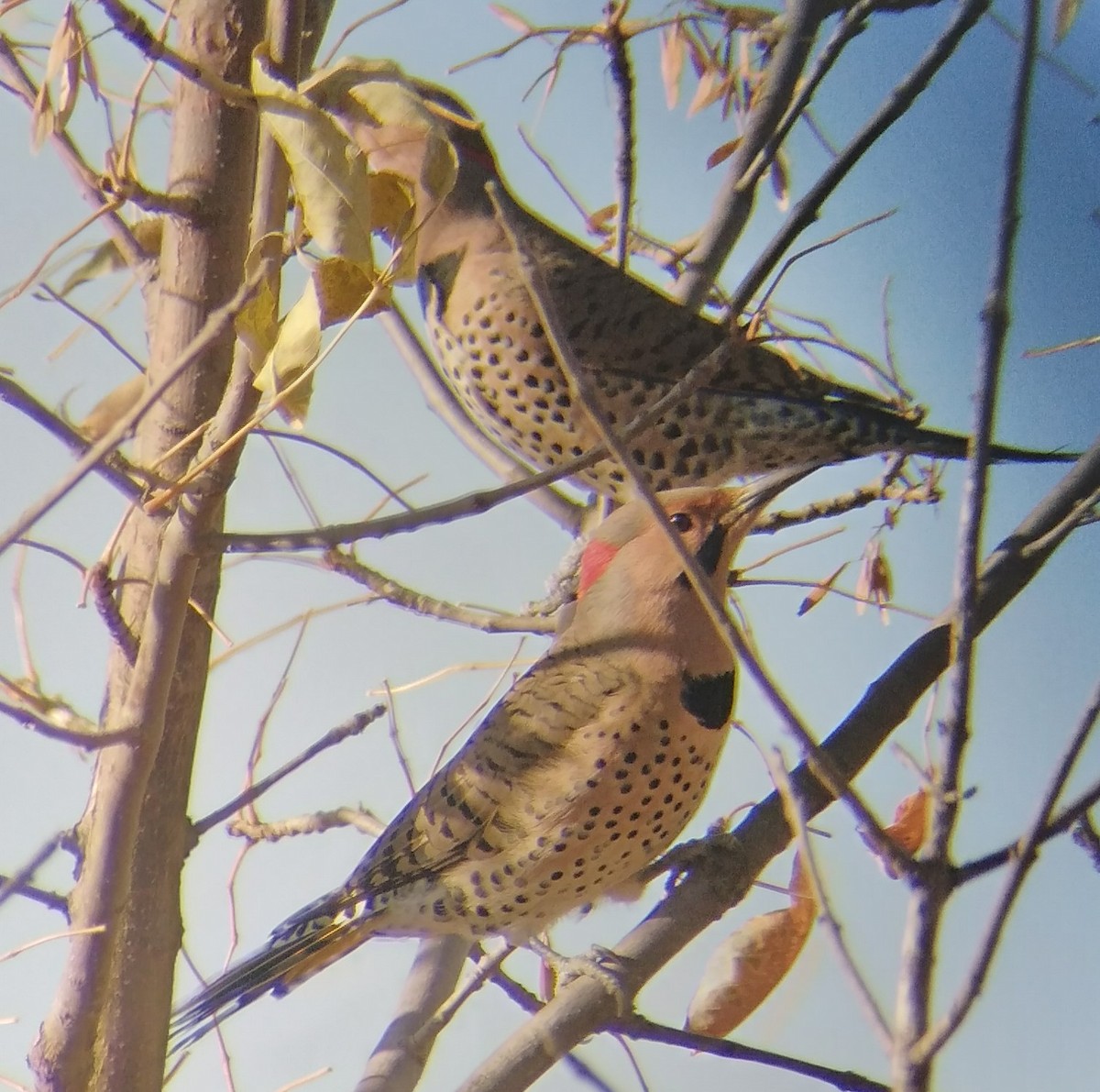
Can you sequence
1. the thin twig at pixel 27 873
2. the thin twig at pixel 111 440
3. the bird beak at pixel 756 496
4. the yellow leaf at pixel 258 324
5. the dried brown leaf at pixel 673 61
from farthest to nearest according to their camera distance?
the dried brown leaf at pixel 673 61
the bird beak at pixel 756 496
the thin twig at pixel 27 873
the yellow leaf at pixel 258 324
the thin twig at pixel 111 440

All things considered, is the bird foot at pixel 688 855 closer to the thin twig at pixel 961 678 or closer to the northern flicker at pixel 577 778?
the northern flicker at pixel 577 778

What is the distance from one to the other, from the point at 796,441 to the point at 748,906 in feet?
2.52

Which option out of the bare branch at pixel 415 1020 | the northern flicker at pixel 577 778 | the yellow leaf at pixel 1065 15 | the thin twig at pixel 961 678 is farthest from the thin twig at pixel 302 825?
the yellow leaf at pixel 1065 15

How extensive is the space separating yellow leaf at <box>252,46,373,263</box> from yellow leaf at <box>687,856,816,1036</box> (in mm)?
626

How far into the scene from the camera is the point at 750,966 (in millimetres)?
988

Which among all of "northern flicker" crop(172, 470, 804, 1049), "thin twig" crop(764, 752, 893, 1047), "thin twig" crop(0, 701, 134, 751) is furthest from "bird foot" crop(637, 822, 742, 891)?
"thin twig" crop(0, 701, 134, 751)

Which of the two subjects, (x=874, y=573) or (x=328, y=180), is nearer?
(x=328, y=180)

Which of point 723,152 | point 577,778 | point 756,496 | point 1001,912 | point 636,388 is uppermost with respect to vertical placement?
point 723,152

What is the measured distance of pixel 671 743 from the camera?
3.64ft

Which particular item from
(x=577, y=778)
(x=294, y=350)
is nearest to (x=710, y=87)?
(x=577, y=778)

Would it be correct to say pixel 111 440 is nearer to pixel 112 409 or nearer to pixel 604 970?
pixel 112 409

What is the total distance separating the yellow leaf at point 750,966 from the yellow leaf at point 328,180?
0.63 m

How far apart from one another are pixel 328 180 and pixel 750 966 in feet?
2.29

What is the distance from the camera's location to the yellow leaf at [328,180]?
2.00 ft
